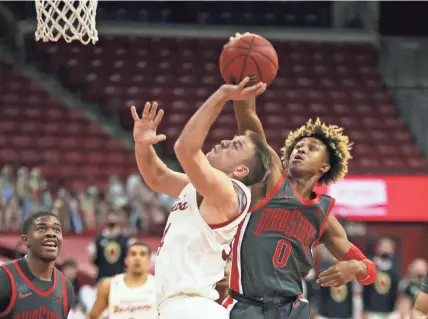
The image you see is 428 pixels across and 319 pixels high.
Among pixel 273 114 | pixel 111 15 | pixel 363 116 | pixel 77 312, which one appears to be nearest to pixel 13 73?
pixel 111 15

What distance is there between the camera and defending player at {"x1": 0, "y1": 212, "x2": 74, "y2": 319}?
187 inches

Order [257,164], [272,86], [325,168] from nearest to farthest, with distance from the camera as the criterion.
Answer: [257,164] < [325,168] < [272,86]

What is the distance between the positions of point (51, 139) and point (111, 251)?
558cm

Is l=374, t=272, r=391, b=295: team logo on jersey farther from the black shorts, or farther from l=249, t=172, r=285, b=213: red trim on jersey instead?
l=249, t=172, r=285, b=213: red trim on jersey

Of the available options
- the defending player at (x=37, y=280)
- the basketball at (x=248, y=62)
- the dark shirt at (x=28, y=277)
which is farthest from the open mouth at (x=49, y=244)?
the basketball at (x=248, y=62)

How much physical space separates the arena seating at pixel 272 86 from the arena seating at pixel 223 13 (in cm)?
72

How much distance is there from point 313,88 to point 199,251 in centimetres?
1371

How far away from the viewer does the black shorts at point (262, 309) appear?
4.85 meters

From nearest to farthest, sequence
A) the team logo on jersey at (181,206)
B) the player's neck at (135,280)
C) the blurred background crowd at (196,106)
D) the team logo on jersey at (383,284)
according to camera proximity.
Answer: the team logo on jersey at (181,206), the player's neck at (135,280), the team logo on jersey at (383,284), the blurred background crowd at (196,106)

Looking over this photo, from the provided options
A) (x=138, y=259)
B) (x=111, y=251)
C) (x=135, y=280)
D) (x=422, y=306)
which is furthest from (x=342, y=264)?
(x=111, y=251)

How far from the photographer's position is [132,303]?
280 inches

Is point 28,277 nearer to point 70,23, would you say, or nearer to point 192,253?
point 192,253

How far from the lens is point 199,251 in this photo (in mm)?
4031

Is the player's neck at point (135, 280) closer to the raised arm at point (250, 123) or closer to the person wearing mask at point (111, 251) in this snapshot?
the raised arm at point (250, 123)
